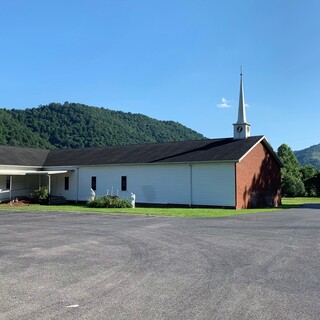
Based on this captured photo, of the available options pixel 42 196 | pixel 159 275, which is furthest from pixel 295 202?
pixel 159 275

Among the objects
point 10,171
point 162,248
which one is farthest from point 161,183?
point 162,248

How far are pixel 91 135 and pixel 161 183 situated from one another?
4081 cm

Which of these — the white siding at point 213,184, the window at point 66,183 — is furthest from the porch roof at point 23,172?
the white siding at point 213,184

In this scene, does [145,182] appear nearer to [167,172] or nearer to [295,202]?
[167,172]

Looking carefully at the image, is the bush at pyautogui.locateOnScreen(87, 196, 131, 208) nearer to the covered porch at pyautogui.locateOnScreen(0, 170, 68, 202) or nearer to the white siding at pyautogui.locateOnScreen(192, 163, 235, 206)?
the white siding at pyautogui.locateOnScreen(192, 163, 235, 206)

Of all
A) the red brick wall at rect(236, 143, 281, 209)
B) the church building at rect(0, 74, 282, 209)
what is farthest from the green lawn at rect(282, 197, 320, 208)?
the church building at rect(0, 74, 282, 209)

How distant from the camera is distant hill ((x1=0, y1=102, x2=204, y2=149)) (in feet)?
205

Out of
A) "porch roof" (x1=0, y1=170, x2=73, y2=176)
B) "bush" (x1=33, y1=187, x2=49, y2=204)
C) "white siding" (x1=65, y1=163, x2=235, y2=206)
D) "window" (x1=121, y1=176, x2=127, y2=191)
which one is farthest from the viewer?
"bush" (x1=33, y1=187, x2=49, y2=204)

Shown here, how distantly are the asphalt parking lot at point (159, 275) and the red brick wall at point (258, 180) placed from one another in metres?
16.1

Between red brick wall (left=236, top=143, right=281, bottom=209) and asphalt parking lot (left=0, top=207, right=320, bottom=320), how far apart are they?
16088 mm

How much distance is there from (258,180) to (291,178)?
2692 centimetres

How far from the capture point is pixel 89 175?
121 ft

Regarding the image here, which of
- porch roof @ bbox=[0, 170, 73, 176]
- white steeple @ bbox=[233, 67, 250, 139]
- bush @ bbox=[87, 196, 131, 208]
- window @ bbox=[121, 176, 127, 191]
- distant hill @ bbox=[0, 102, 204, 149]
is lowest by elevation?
bush @ bbox=[87, 196, 131, 208]

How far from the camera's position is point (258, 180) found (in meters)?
33.4
